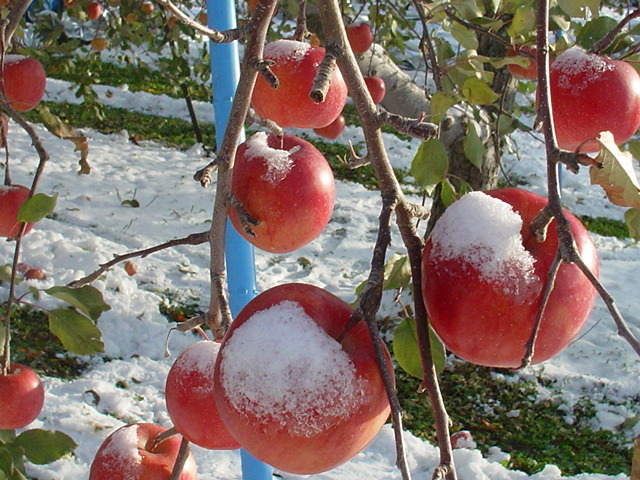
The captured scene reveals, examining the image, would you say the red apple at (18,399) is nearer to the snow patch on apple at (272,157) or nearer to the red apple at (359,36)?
the snow patch on apple at (272,157)

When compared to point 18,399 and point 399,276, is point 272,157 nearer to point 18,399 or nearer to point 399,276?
point 399,276

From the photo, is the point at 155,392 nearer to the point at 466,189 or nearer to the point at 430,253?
the point at 466,189

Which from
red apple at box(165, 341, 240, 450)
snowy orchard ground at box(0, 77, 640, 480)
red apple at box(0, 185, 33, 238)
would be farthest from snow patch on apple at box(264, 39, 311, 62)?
snowy orchard ground at box(0, 77, 640, 480)

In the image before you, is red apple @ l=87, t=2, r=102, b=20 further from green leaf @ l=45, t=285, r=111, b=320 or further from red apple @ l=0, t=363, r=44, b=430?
green leaf @ l=45, t=285, r=111, b=320

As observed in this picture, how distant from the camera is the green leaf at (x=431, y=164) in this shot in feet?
2.10

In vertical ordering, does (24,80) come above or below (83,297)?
above

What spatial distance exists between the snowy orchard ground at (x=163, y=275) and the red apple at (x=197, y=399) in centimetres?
107

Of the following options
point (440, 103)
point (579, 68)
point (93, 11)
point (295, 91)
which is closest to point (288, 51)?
point (295, 91)

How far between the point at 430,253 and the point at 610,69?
400 mm

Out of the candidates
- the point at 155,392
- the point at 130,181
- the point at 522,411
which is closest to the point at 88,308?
the point at 155,392

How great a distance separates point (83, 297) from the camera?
859 millimetres

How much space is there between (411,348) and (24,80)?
1083 mm

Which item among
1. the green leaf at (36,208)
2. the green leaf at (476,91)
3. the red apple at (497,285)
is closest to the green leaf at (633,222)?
the red apple at (497,285)

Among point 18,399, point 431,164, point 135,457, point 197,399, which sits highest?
point 431,164
